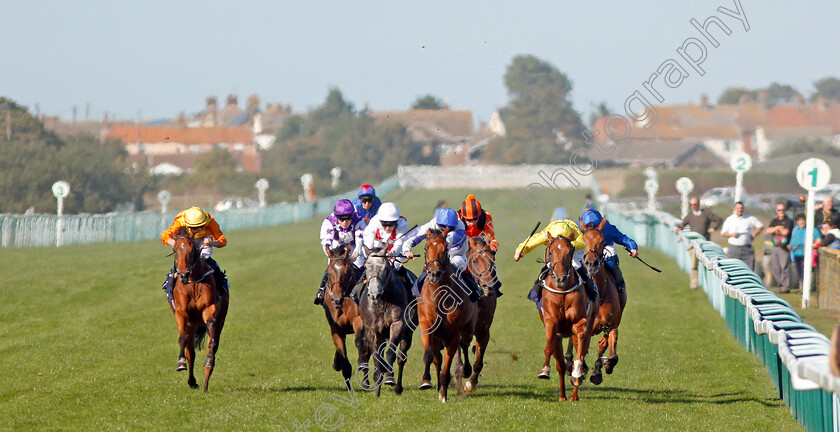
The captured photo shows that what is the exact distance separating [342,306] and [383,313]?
65 cm

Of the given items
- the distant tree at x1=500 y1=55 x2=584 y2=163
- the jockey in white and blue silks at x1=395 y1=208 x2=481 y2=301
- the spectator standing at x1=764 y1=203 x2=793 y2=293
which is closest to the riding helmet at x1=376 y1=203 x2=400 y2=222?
the jockey in white and blue silks at x1=395 y1=208 x2=481 y2=301

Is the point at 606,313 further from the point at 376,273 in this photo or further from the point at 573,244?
the point at 376,273

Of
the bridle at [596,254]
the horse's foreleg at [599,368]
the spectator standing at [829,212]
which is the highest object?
the spectator standing at [829,212]

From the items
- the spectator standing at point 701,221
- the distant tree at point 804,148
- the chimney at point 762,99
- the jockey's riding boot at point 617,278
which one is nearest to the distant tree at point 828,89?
the chimney at point 762,99

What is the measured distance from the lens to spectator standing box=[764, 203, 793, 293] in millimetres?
21188

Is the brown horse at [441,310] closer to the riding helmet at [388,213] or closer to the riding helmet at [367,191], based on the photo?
the riding helmet at [388,213]

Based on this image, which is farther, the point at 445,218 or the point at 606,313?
the point at 606,313

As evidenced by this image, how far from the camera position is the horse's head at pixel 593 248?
10828 mm

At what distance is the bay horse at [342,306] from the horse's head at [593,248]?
2.55m

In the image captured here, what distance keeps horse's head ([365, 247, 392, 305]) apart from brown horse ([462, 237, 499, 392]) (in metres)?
1.03

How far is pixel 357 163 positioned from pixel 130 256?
239 feet

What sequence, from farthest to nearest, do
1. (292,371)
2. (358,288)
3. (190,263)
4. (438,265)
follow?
(292,371)
(358,288)
(190,263)
(438,265)

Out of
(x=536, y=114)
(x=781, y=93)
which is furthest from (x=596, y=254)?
(x=781, y=93)

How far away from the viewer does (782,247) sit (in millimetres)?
21359
